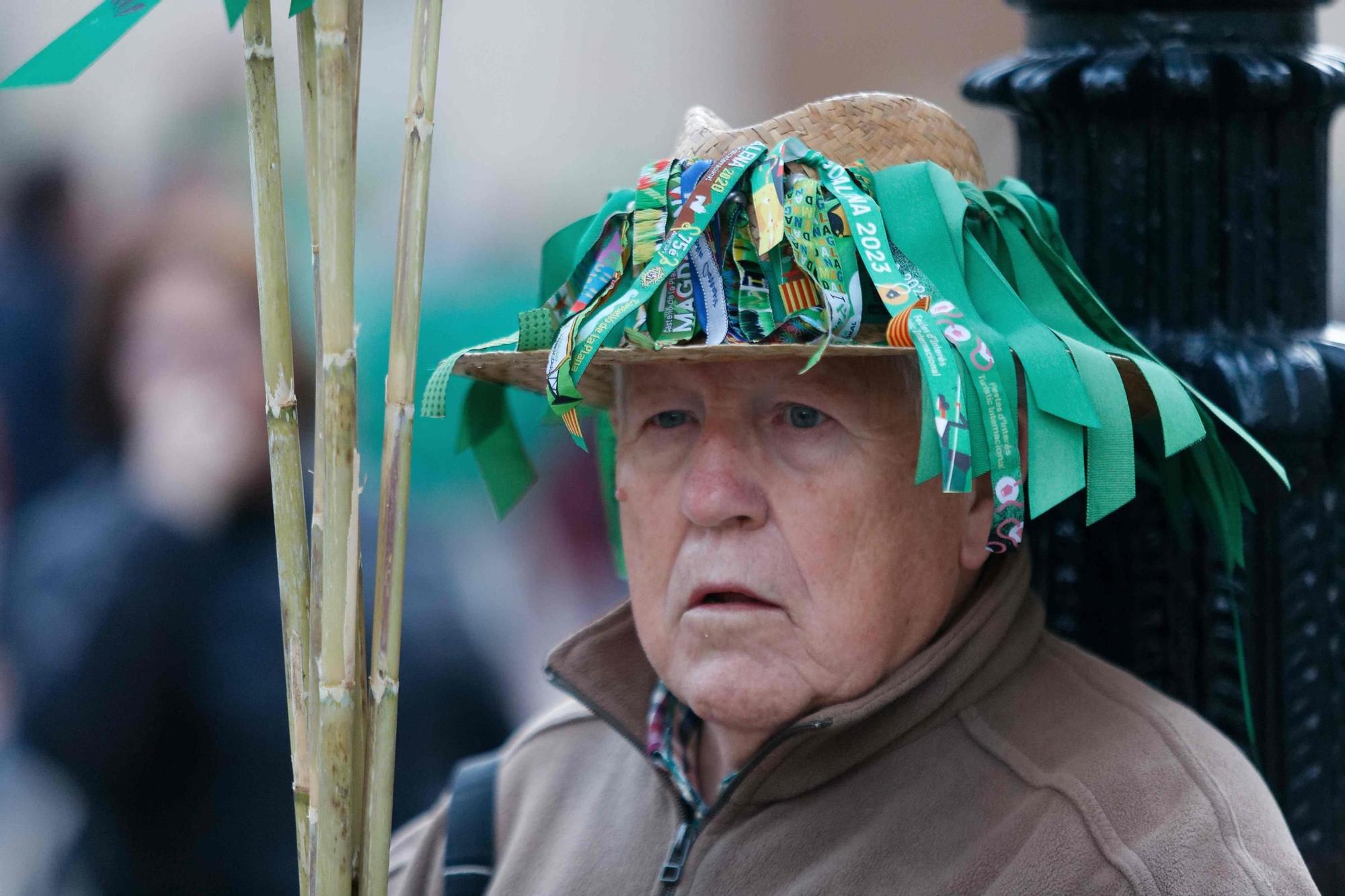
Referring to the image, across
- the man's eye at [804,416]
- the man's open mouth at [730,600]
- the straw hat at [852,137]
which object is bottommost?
the man's open mouth at [730,600]

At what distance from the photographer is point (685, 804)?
6.23 ft

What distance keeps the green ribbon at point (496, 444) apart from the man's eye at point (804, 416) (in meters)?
0.51

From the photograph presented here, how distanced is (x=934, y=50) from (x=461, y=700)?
5.17 metres

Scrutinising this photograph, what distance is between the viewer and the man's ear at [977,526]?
184 centimetres

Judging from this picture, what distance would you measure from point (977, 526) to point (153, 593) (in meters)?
1.92

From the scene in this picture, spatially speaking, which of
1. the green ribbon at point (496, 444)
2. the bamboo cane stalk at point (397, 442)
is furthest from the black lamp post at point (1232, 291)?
the bamboo cane stalk at point (397, 442)

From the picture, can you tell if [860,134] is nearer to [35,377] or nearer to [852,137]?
[852,137]

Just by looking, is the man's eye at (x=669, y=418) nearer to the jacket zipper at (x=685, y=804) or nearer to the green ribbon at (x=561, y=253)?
the green ribbon at (x=561, y=253)

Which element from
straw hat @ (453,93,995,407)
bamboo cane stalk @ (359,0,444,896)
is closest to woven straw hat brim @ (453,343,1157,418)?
straw hat @ (453,93,995,407)

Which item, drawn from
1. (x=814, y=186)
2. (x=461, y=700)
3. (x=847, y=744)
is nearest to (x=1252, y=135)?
(x=814, y=186)

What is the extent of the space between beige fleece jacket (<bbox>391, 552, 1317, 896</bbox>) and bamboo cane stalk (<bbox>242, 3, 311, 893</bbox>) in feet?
1.93

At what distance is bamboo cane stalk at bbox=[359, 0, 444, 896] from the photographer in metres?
1.34

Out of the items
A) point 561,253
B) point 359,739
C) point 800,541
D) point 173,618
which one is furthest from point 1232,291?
point 173,618

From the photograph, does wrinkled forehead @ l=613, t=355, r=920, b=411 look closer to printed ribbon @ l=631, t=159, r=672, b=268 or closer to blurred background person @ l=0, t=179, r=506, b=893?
printed ribbon @ l=631, t=159, r=672, b=268
